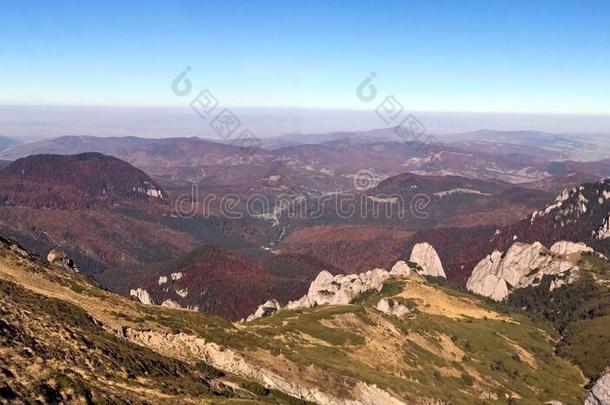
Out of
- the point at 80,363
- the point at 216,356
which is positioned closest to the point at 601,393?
the point at 216,356

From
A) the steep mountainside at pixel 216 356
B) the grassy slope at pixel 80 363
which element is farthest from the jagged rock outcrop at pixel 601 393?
the grassy slope at pixel 80 363

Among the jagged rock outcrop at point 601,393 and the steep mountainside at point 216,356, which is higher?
the steep mountainside at point 216,356

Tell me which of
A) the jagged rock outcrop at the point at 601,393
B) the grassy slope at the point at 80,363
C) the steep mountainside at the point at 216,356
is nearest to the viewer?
the grassy slope at the point at 80,363

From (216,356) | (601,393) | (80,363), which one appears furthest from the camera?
(601,393)

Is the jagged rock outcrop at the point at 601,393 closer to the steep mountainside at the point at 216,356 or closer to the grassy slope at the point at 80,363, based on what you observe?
the steep mountainside at the point at 216,356

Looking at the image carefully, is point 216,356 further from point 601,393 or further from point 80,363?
point 601,393

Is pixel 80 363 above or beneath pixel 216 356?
above

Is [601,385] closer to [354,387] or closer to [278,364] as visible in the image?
[354,387]

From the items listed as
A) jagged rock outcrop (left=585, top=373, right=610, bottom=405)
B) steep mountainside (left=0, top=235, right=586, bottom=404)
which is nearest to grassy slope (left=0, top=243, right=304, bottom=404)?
steep mountainside (left=0, top=235, right=586, bottom=404)

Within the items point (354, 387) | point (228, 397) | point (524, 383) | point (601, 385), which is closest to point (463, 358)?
point (524, 383)
